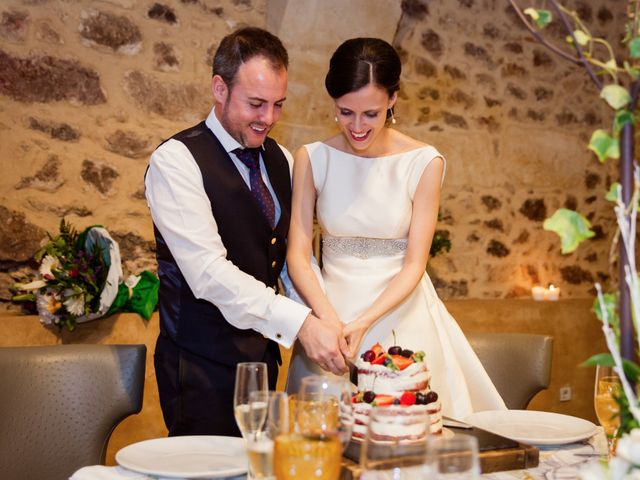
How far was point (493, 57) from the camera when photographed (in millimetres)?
4633

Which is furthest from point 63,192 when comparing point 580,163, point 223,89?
point 580,163

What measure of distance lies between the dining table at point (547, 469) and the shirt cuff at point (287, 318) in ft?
2.13

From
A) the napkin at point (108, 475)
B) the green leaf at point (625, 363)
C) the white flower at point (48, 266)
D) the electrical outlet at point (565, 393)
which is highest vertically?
the white flower at point (48, 266)

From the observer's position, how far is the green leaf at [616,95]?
2.92 feet

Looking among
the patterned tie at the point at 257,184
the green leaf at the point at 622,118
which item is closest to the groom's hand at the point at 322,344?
the patterned tie at the point at 257,184

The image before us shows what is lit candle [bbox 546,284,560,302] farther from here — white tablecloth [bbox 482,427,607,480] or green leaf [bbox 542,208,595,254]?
green leaf [bbox 542,208,595,254]

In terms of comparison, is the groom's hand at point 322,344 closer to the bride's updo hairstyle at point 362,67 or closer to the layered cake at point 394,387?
the layered cake at point 394,387

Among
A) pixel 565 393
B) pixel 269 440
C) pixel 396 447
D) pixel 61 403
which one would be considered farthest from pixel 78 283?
pixel 565 393

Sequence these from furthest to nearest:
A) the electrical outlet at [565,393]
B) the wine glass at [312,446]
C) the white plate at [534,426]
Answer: the electrical outlet at [565,393]
the white plate at [534,426]
the wine glass at [312,446]

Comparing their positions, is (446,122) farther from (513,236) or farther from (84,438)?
(84,438)

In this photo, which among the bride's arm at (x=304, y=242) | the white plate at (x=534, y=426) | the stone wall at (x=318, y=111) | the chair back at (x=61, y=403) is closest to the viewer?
the white plate at (x=534, y=426)

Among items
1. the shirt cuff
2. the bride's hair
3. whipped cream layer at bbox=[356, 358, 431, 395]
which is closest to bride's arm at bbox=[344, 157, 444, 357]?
the shirt cuff

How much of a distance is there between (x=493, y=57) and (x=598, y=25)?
879 millimetres

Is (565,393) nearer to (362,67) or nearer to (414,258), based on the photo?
(414,258)
